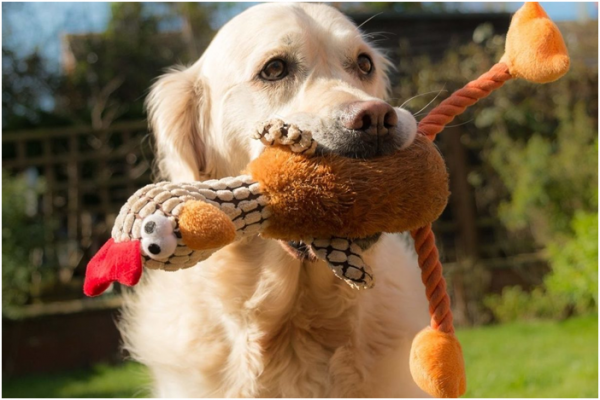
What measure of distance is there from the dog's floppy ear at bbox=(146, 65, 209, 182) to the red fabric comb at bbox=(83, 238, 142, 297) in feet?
4.47

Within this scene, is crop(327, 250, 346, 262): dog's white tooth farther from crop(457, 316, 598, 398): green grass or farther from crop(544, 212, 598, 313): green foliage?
crop(544, 212, 598, 313): green foliage

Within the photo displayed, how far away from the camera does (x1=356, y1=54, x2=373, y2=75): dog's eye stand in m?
3.01

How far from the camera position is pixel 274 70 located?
2867mm

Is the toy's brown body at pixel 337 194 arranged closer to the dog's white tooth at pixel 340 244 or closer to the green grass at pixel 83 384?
the dog's white tooth at pixel 340 244

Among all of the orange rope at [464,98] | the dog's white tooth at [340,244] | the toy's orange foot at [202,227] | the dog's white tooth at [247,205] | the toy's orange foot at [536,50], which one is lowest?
the dog's white tooth at [340,244]

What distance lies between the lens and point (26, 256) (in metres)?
7.15

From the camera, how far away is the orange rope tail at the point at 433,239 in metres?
2.30

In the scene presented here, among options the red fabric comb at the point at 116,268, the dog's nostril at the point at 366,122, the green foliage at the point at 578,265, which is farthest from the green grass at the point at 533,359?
the red fabric comb at the point at 116,268

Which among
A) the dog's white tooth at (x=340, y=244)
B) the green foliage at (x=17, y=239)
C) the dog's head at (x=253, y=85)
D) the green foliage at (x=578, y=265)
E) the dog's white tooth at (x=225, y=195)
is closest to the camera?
the dog's white tooth at (x=225, y=195)

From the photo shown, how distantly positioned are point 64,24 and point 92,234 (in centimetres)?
602

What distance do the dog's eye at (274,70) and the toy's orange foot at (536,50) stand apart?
870mm

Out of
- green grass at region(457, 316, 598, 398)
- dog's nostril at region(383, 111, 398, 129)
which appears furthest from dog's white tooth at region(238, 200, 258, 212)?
green grass at region(457, 316, 598, 398)

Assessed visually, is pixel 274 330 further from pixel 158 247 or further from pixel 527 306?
pixel 527 306

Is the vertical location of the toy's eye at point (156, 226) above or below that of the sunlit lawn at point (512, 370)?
above
